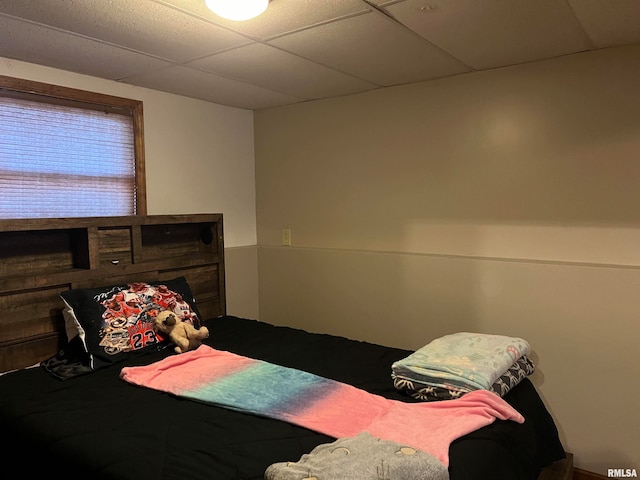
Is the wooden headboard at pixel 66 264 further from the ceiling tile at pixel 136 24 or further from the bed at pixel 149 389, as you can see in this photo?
the ceiling tile at pixel 136 24

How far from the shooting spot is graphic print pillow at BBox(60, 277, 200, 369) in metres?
2.17

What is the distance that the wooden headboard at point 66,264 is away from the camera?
86.8 inches

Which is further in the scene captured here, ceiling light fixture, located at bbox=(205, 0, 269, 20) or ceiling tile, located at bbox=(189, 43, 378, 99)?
ceiling tile, located at bbox=(189, 43, 378, 99)

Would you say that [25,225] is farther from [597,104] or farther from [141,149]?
[597,104]

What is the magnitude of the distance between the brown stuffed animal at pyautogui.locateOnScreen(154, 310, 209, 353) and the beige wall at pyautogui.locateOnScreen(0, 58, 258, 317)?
87 centimetres

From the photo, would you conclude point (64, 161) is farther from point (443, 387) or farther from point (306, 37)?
point (443, 387)

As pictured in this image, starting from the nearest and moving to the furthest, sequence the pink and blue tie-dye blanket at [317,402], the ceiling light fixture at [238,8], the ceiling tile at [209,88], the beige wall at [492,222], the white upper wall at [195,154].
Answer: the pink and blue tie-dye blanket at [317,402]
the ceiling light fixture at [238,8]
the beige wall at [492,222]
the ceiling tile at [209,88]
the white upper wall at [195,154]

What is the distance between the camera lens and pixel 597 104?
2.34 meters

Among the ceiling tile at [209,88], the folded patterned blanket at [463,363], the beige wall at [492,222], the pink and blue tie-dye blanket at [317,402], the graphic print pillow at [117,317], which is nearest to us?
the pink and blue tie-dye blanket at [317,402]

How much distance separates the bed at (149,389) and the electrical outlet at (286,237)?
55 cm

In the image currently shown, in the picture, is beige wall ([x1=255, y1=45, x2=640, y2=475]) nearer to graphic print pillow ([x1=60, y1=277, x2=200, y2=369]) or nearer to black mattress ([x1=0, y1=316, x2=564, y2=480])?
black mattress ([x1=0, y1=316, x2=564, y2=480])

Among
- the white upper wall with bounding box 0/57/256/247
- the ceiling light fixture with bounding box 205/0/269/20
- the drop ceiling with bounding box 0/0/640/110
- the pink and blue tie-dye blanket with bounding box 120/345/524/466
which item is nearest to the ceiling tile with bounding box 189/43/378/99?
the drop ceiling with bounding box 0/0/640/110

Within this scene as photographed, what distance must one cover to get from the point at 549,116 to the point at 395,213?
1.01 metres

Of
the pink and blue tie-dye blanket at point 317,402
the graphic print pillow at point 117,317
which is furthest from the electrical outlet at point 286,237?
the pink and blue tie-dye blanket at point 317,402
